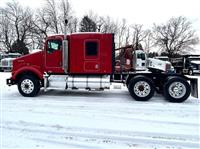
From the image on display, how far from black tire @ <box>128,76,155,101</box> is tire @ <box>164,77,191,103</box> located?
1.87 feet

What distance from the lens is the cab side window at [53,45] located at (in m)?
10.9

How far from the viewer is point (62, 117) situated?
24.7 feet

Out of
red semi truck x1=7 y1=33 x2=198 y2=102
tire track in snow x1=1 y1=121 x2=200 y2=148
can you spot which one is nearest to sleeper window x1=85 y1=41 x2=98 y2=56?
red semi truck x1=7 y1=33 x2=198 y2=102

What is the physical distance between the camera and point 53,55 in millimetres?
10961

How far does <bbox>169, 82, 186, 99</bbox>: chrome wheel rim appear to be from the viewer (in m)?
9.99

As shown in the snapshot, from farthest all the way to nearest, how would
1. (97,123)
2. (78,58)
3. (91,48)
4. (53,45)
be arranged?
(53,45)
(78,58)
(91,48)
(97,123)

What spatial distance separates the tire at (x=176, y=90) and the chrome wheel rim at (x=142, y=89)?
687mm

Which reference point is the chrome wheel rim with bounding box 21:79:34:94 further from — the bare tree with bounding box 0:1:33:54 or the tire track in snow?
the bare tree with bounding box 0:1:33:54

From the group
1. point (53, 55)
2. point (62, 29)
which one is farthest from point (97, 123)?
point (62, 29)

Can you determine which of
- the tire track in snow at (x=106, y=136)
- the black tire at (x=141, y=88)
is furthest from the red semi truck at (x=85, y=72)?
the tire track in snow at (x=106, y=136)

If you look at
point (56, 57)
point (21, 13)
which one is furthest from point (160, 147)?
point (21, 13)

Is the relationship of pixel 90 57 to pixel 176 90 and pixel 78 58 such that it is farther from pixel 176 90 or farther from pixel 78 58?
pixel 176 90

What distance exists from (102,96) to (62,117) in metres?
3.82

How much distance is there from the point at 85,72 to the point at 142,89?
245 centimetres
